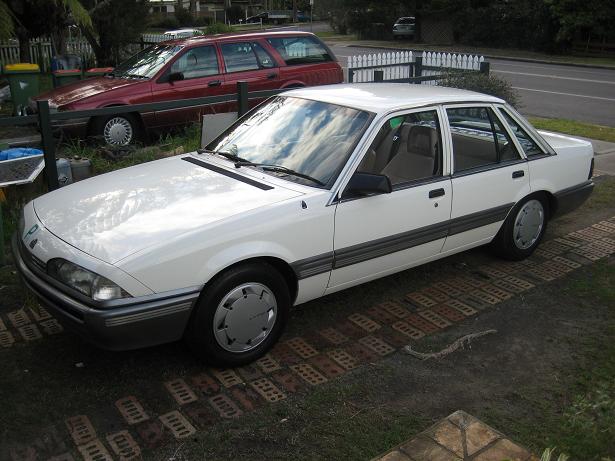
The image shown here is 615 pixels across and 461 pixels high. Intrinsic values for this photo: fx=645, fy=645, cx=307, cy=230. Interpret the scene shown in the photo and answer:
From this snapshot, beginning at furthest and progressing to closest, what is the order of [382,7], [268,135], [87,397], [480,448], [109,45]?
[382,7]
[109,45]
[268,135]
[87,397]
[480,448]

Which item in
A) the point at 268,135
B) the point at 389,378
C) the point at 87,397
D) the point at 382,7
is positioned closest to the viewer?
the point at 87,397

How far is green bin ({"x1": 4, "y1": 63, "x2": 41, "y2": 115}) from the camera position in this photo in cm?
1195

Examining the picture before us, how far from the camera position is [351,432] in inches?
137

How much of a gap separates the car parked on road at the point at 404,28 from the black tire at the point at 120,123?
121 ft

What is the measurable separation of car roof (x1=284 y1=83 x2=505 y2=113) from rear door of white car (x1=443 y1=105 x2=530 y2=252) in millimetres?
116

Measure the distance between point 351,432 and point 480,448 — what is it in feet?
2.22

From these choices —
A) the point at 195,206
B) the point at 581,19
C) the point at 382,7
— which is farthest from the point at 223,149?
the point at 382,7

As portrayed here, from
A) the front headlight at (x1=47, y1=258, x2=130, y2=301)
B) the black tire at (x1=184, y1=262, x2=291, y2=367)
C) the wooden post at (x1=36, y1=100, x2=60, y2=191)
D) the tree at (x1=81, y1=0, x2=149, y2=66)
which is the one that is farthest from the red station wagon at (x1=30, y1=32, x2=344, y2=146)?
the tree at (x1=81, y1=0, x2=149, y2=66)

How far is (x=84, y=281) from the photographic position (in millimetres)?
3598

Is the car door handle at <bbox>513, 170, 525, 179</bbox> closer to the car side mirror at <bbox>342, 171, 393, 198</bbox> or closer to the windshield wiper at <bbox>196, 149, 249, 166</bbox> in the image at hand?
the car side mirror at <bbox>342, 171, 393, 198</bbox>

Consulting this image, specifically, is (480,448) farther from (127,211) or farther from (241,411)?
(127,211)

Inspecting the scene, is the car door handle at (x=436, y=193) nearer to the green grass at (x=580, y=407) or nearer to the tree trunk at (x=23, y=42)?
the green grass at (x=580, y=407)

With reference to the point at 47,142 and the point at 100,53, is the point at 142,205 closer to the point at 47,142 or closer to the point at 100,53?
the point at 47,142

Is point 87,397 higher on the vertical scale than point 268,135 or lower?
lower
